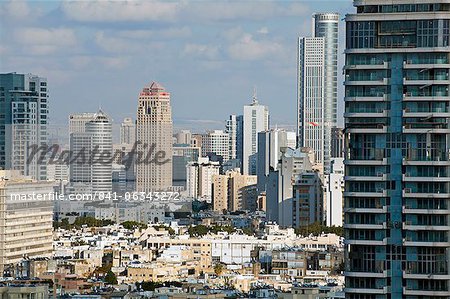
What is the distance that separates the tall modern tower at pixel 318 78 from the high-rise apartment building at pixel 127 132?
2262 centimetres

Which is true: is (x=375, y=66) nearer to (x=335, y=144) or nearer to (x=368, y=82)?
(x=368, y=82)

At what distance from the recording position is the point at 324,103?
17825 centimetres

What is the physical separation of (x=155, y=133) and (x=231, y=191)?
1875 cm

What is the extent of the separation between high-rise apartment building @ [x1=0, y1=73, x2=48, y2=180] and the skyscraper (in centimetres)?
5107

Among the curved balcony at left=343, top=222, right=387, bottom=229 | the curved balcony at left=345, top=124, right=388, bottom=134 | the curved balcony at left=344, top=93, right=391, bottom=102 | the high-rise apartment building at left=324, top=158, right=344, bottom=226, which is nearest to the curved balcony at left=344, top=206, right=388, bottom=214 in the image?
the curved balcony at left=343, top=222, right=387, bottom=229

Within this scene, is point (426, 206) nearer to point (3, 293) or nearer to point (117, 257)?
point (3, 293)

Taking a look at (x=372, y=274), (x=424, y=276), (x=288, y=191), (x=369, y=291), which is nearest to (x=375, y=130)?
(x=372, y=274)

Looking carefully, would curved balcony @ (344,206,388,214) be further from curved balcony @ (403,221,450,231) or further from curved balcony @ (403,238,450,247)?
curved balcony @ (403,238,450,247)

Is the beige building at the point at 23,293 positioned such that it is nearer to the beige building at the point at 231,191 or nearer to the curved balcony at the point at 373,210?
the curved balcony at the point at 373,210

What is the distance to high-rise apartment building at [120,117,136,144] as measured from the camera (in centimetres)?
15412

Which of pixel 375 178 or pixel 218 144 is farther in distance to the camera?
pixel 218 144

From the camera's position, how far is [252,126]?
593ft

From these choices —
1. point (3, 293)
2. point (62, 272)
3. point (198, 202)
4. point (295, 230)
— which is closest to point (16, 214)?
point (62, 272)

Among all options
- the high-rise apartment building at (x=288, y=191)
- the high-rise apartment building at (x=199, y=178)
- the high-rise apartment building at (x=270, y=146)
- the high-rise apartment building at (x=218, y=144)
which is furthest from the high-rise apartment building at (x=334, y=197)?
the high-rise apartment building at (x=218, y=144)
